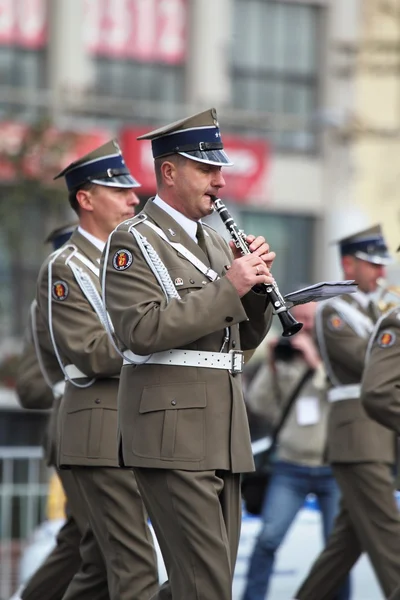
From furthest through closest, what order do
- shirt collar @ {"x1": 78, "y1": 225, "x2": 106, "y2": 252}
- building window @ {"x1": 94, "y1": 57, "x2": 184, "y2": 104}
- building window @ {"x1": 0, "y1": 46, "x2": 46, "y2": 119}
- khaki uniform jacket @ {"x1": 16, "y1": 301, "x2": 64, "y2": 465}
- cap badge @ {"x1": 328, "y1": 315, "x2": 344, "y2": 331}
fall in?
building window @ {"x1": 94, "y1": 57, "x2": 184, "y2": 104} → building window @ {"x1": 0, "y1": 46, "x2": 46, "y2": 119} → cap badge @ {"x1": 328, "y1": 315, "x2": 344, "y2": 331} → khaki uniform jacket @ {"x1": 16, "y1": 301, "x2": 64, "y2": 465} → shirt collar @ {"x1": 78, "y1": 225, "x2": 106, "y2": 252}

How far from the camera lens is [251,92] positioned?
109 feet

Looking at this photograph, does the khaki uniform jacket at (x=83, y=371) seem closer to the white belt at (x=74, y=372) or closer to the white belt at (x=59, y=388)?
the white belt at (x=74, y=372)

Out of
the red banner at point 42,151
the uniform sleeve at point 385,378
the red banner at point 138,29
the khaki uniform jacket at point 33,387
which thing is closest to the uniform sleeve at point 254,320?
the uniform sleeve at point 385,378

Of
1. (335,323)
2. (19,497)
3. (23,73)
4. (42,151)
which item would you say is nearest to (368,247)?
(335,323)

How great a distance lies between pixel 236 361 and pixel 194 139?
0.88 metres

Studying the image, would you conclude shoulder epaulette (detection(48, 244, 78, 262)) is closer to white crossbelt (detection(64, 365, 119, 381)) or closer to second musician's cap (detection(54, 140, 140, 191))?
second musician's cap (detection(54, 140, 140, 191))

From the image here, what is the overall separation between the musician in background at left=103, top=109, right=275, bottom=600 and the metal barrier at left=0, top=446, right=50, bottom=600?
8592 mm

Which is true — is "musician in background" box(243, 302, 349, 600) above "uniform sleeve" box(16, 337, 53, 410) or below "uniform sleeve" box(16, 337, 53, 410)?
below

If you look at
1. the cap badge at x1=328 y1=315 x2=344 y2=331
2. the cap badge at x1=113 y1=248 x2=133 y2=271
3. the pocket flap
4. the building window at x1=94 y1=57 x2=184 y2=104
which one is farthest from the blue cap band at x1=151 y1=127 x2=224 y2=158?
the building window at x1=94 y1=57 x2=184 y2=104

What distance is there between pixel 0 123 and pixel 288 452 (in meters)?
19.8

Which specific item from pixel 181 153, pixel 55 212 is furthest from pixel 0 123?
pixel 181 153

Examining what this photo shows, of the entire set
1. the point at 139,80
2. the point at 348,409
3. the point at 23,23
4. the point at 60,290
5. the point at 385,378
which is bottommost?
the point at 139,80

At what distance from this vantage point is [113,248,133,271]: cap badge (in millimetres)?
6000

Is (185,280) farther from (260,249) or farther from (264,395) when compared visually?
(264,395)
